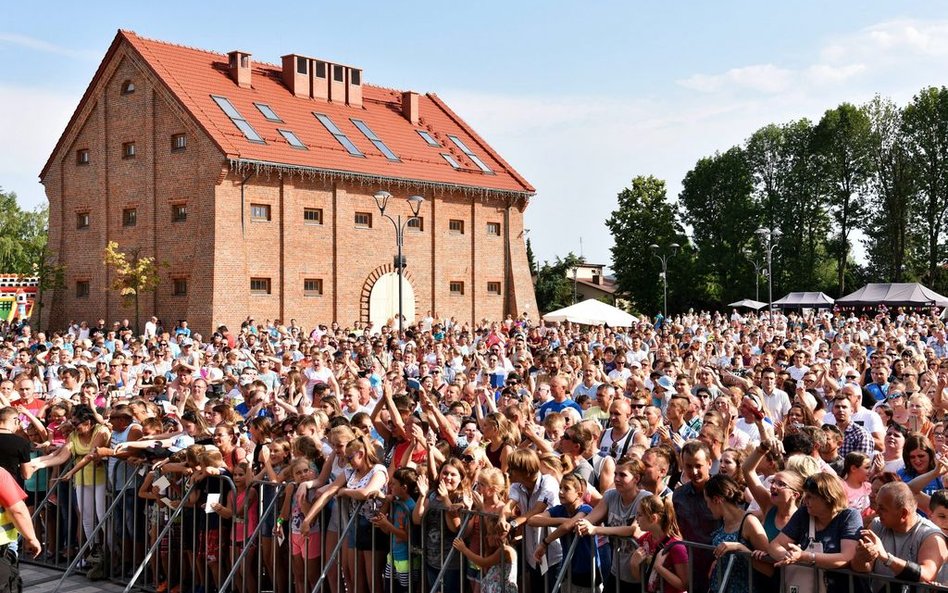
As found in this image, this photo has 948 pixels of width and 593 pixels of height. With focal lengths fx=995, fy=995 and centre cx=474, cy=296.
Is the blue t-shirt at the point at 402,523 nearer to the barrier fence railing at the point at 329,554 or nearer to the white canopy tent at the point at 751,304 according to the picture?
the barrier fence railing at the point at 329,554

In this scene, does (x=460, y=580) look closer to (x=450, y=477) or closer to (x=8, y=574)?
(x=450, y=477)

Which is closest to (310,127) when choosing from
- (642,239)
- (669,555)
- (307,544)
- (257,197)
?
(257,197)

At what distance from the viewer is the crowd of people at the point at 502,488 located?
19.7 feet

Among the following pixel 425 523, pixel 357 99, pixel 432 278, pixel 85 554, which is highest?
pixel 357 99

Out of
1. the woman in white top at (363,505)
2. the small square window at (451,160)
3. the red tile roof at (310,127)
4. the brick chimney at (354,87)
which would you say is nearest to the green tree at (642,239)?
the red tile roof at (310,127)

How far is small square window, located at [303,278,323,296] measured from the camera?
3847cm

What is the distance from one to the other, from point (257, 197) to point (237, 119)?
3.36 m

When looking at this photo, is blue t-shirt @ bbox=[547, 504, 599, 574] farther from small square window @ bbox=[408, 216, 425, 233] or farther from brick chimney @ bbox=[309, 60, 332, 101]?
brick chimney @ bbox=[309, 60, 332, 101]

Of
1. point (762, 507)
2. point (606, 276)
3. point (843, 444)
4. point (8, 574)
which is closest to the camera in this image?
point (762, 507)

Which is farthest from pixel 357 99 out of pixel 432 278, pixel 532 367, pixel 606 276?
pixel 606 276

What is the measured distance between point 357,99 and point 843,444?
38.2 m

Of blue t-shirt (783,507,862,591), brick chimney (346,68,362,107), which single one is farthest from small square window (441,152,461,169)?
blue t-shirt (783,507,862,591)

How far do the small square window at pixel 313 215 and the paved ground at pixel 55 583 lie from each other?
93.8 feet

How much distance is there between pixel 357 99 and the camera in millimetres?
44688
